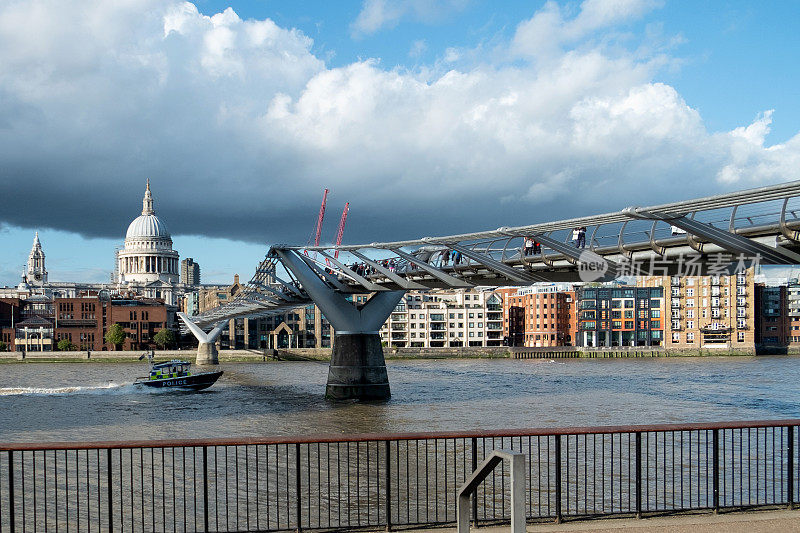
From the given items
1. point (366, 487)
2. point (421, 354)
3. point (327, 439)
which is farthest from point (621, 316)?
point (327, 439)

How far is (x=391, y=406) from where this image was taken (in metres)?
45.0

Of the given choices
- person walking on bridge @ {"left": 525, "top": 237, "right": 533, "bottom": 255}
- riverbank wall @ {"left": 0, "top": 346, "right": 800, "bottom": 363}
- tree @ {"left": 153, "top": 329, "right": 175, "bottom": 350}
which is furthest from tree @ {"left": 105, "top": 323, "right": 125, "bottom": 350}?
person walking on bridge @ {"left": 525, "top": 237, "right": 533, "bottom": 255}

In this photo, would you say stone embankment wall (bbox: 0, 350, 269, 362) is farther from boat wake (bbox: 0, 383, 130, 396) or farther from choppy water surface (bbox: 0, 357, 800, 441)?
boat wake (bbox: 0, 383, 130, 396)

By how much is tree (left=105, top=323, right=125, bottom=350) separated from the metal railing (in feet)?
358

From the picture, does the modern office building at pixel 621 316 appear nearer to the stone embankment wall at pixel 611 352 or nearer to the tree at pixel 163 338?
the stone embankment wall at pixel 611 352

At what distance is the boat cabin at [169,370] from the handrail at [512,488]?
5319 centimetres

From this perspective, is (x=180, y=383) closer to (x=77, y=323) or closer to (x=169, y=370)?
(x=169, y=370)

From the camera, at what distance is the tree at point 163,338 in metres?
132

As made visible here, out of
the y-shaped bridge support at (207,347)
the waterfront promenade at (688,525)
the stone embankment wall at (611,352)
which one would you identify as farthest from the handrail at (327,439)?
the stone embankment wall at (611,352)

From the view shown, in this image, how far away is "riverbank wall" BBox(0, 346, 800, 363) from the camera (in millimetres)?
117125

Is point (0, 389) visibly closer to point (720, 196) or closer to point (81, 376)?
point (81, 376)

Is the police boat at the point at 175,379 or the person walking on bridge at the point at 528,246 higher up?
the person walking on bridge at the point at 528,246

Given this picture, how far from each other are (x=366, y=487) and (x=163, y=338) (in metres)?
117

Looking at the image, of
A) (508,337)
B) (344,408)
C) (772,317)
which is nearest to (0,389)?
(344,408)
